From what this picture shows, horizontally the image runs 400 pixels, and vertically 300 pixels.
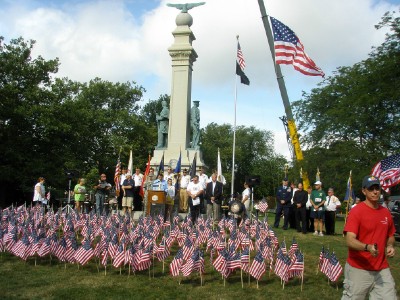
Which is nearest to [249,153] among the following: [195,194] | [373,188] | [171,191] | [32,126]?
[32,126]

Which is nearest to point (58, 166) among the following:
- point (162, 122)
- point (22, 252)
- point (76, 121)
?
point (76, 121)

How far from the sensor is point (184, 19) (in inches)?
955

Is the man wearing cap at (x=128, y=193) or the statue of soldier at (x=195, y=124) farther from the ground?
the statue of soldier at (x=195, y=124)

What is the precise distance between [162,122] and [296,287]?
1648cm

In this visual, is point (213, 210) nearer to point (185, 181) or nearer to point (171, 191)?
point (171, 191)

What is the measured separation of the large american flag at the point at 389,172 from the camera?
44.8ft

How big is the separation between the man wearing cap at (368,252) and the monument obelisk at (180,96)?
18.1 m

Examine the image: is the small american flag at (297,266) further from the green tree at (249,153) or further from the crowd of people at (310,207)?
the green tree at (249,153)

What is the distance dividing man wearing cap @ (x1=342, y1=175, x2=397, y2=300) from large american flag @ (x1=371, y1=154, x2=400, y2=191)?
362 inches

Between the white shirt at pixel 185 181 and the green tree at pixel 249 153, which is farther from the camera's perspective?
the green tree at pixel 249 153

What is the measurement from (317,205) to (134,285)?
777 cm

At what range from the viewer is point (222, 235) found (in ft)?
34.3

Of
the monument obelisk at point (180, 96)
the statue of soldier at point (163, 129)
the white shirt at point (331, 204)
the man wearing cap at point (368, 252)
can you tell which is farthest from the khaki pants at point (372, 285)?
the statue of soldier at point (163, 129)

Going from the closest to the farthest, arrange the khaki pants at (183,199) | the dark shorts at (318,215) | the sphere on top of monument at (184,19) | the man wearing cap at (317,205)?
1. the man wearing cap at (317,205)
2. the dark shorts at (318,215)
3. the khaki pants at (183,199)
4. the sphere on top of monument at (184,19)
